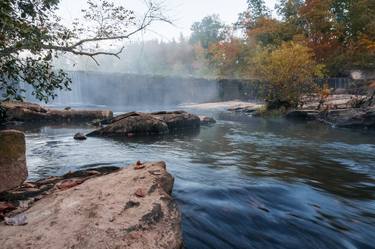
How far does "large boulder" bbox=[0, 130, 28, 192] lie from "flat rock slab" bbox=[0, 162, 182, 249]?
31.6 inches

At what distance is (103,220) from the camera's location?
10.6ft

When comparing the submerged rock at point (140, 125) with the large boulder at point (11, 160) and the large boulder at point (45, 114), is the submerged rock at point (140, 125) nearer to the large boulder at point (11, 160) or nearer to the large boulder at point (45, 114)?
the large boulder at point (45, 114)

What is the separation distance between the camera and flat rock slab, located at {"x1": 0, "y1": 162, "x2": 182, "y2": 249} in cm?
291

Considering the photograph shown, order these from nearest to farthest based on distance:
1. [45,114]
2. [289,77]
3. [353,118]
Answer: [353,118]
[45,114]
[289,77]

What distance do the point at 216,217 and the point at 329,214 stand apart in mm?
1780

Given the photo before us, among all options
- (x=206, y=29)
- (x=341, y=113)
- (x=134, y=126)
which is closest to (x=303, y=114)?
(x=341, y=113)

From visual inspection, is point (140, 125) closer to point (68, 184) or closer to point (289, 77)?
point (68, 184)

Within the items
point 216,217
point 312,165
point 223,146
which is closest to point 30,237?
point 216,217

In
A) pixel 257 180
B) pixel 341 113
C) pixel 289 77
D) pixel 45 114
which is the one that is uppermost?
pixel 289 77

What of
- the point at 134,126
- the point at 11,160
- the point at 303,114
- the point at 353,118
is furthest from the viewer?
the point at 303,114

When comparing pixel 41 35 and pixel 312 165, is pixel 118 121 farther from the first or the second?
pixel 312 165

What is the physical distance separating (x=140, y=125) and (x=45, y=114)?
25.6ft

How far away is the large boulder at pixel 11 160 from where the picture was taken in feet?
14.7

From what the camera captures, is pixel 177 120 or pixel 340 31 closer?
pixel 177 120
